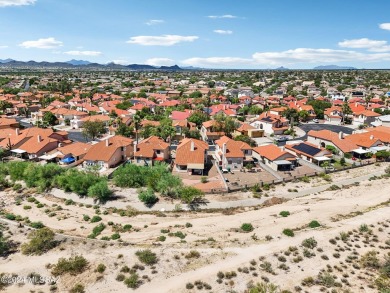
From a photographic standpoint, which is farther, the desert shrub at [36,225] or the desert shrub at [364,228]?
the desert shrub at [36,225]

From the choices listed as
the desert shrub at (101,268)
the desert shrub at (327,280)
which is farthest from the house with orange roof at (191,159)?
the desert shrub at (327,280)

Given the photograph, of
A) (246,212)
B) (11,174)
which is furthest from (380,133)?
(11,174)

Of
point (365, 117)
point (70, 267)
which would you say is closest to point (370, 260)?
point (70, 267)

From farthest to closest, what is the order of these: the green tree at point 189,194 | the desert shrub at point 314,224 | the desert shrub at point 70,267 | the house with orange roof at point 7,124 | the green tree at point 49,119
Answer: the green tree at point 49,119, the house with orange roof at point 7,124, the green tree at point 189,194, the desert shrub at point 314,224, the desert shrub at point 70,267

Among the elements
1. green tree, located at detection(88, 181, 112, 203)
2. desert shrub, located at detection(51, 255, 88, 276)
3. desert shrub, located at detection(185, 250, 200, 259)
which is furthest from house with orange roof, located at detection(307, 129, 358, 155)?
desert shrub, located at detection(51, 255, 88, 276)

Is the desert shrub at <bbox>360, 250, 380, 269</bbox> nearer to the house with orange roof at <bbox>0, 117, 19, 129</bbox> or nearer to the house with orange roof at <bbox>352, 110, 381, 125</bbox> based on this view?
the house with orange roof at <bbox>352, 110, 381, 125</bbox>

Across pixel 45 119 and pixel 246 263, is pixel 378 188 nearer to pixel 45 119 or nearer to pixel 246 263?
pixel 246 263

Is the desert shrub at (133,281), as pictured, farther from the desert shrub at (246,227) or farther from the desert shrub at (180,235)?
the desert shrub at (246,227)
